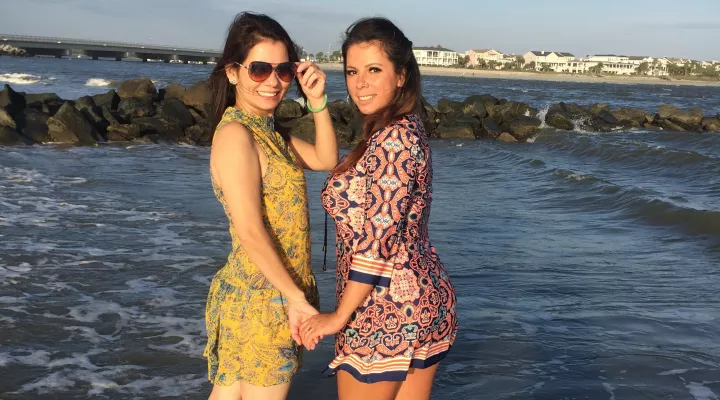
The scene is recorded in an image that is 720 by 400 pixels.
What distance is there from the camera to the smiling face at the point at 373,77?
260 centimetres

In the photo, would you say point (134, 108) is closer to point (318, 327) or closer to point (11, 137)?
point (11, 137)

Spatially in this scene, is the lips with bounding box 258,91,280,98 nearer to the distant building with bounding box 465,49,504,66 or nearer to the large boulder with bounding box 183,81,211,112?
the large boulder with bounding box 183,81,211,112

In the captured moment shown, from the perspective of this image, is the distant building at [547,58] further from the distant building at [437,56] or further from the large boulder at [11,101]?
the large boulder at [11,101]

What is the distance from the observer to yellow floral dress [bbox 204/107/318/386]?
2.64 meters

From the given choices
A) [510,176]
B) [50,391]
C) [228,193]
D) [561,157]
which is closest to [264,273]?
[228,193]

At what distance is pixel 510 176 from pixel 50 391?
1221 centimetres

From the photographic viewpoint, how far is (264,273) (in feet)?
8.41

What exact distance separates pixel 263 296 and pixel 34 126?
54.3 ft

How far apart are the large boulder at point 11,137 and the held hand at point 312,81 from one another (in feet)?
50.1

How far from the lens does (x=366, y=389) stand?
2.61 meters

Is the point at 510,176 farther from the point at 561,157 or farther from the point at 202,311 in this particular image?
the point at 202,311

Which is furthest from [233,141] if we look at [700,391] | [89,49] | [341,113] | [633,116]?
[89,49]

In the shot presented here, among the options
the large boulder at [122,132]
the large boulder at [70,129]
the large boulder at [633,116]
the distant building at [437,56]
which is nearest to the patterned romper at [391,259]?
the large boulder at [70,129]

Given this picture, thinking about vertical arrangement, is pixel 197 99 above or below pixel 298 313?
below
